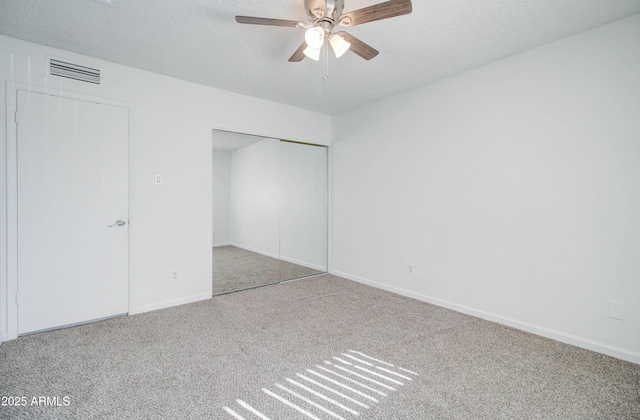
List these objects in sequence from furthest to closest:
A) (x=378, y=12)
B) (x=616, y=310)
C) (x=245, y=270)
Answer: (x=245, y=270) → (x=616, y=310) → (x=378, y=12)

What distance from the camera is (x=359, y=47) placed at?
2.24 meters

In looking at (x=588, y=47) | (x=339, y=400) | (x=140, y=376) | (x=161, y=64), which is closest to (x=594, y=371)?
(x=339, y=400)

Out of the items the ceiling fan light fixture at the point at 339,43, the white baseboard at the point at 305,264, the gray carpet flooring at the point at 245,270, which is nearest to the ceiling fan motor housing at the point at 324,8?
the ceiling fan light fixture at the point at 339,43

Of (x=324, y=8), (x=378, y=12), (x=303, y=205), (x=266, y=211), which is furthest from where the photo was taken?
(x=303, y=205)

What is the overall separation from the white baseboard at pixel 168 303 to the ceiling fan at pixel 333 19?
292cm

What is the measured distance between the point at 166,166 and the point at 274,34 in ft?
6.12

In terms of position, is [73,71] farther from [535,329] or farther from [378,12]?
[535,329]

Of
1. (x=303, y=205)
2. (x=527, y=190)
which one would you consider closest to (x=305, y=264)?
(x=303, y=205)

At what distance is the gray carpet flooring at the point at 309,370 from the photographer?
5.76 feet

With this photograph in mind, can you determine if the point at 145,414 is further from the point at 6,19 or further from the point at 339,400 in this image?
the point at 6,19

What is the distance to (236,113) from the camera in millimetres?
3912

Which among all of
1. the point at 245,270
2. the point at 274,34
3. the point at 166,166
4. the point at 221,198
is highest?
the point at 274,34

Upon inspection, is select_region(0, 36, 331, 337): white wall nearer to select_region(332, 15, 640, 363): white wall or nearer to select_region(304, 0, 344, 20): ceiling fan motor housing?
select_region(304, 0, 344, 20): ceiling fan motor housing

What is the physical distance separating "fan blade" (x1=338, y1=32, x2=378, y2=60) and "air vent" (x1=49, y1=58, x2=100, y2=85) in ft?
8.13
